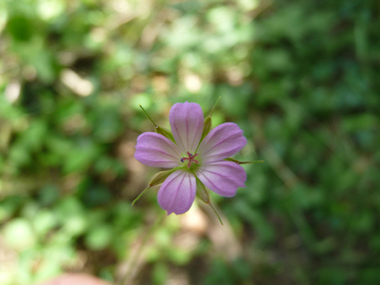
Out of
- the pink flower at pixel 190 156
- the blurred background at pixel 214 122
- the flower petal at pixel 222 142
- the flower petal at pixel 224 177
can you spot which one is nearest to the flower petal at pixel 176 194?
the pink flower at pixel 190 156

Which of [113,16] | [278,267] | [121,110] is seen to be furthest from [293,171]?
[113,16]

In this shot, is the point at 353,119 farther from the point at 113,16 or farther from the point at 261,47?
the point at 113,16

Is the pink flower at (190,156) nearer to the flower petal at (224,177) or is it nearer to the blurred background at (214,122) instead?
the flower petal at (224,177)

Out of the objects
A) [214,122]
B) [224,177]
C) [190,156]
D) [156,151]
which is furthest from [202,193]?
[214,122]

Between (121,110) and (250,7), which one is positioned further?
(250,7)

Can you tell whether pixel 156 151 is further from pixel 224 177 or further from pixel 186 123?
pixel 224 177

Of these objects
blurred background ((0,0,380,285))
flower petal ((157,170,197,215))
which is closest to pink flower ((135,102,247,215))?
flower petal ((157,170,197,215))
